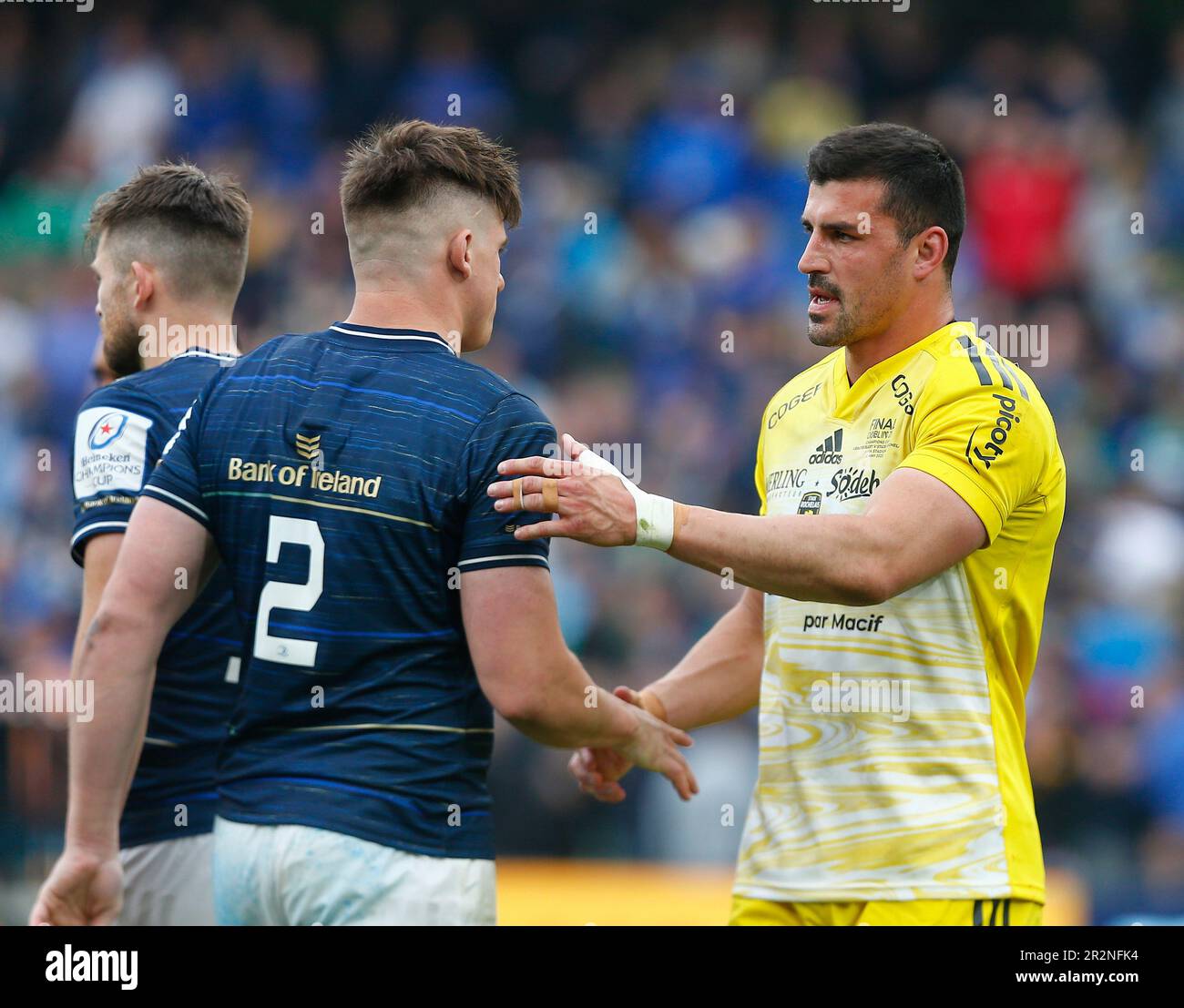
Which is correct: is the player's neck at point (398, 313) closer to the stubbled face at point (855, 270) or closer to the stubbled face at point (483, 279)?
the stubbled face at point (483, 279)

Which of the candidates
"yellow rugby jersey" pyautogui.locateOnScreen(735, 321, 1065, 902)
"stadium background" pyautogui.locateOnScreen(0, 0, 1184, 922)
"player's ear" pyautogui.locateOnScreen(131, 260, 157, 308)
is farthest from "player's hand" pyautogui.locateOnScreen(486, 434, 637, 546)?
"stadium background" pyautogui.locateOnScreen(0, 0, 1184, 922)

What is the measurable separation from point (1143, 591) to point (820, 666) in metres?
6.46

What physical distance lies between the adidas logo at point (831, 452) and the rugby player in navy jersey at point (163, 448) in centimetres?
162

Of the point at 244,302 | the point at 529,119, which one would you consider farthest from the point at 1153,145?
the point at 244,302

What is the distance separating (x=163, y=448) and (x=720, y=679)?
167cm

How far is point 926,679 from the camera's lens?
3783 millimetres

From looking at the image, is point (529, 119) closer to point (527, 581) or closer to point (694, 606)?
point (694, 606)

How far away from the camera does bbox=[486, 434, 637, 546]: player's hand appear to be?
133 inches

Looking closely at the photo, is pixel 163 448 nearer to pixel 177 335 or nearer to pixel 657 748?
pixel 177 335

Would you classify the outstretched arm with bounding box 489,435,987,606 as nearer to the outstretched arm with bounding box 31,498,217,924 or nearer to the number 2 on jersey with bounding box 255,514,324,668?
the number 2 on jersey with bounding box 255,514,324,668

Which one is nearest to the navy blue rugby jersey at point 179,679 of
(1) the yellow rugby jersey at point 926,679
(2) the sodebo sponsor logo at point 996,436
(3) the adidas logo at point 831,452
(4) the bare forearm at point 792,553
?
(4) the bare forearm at point 792,553

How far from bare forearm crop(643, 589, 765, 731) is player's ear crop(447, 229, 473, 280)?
1.33 meters

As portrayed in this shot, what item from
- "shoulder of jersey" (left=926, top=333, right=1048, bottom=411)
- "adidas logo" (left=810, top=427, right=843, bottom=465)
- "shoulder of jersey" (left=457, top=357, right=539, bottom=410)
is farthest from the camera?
"adidas logo" (left=810, top=427, right=843, bottom=465)

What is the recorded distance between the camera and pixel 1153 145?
41.3 ft
